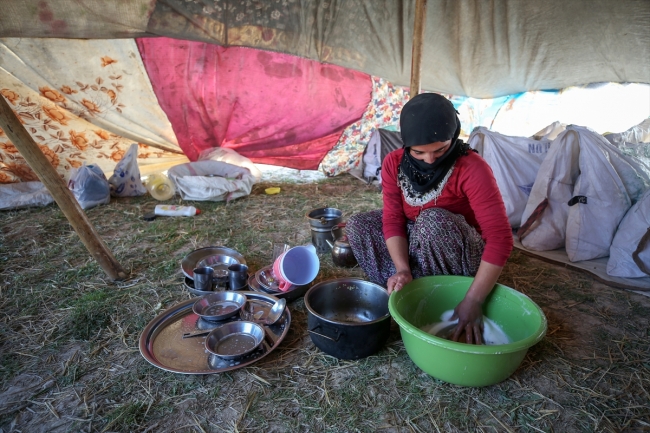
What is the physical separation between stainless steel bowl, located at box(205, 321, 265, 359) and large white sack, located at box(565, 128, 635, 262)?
2042 mm

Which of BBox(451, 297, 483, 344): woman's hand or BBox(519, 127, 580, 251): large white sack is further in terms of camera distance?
BBox(519, 127, 580, 251): large white sack

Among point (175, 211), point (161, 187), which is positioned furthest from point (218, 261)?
point (161, 187)

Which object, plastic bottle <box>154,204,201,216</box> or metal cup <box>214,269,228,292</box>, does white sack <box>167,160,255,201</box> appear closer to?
plastic bottle <box>154,204,201,216</box>

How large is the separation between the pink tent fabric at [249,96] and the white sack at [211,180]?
77cm

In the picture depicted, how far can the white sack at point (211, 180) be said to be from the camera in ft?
12.5

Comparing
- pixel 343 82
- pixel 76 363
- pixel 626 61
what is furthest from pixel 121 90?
pixel 626 61

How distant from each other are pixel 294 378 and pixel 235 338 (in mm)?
352

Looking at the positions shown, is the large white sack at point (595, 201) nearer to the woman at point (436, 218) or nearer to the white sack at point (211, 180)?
the woman at point (436, 218)

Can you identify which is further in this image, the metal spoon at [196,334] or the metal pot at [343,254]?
the metal pot at [343,254]

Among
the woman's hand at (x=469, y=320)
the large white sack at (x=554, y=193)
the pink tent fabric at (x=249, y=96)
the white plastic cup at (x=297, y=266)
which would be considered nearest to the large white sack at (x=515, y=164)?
the large white sack at (x=554, y=193)

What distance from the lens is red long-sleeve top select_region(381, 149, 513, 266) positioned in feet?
4.92

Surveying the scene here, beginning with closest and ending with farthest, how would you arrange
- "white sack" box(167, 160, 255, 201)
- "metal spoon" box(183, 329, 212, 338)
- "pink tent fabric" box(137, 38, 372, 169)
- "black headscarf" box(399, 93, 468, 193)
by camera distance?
"black headscarf" box(399, 93, 468, 193)
"metal spoon" box(183, 329, 212, 338)
"white sack" box(167, 160, 255, 201)
"pink tent fabric" box(137, 38, 372, 169)

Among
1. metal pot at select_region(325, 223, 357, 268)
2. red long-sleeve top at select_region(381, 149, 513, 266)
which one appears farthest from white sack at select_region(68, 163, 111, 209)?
red long-sleeve top at select_region(381, 149, 513, 266)

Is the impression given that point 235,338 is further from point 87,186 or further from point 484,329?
point 87,186
